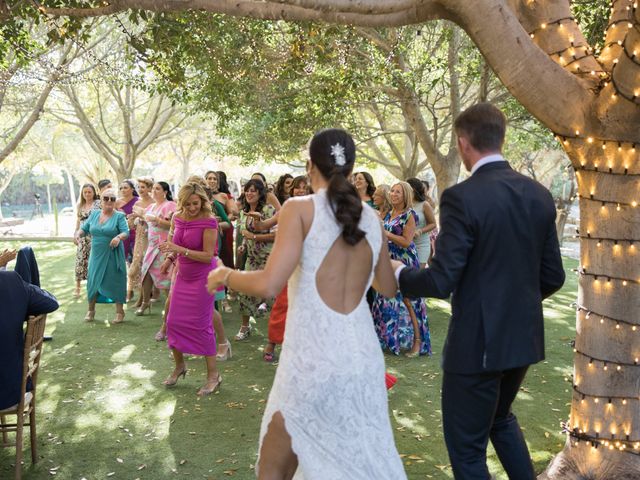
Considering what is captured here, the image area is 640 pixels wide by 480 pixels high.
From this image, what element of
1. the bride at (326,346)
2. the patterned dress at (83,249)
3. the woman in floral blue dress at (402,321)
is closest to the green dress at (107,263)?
the patterned dress at (83,249)

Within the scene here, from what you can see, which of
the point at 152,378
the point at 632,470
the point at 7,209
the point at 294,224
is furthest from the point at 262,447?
the point at 7,209

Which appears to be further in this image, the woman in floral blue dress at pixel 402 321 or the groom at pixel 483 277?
the woman in floral blue dress at pixel 402 321

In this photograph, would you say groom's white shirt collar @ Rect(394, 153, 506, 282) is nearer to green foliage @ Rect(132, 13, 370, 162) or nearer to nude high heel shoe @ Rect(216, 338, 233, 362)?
green foliage @ Rect(132, 13, 370, 162)

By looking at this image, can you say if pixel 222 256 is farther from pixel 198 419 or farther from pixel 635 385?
pixel 635 385

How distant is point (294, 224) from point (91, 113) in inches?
1184

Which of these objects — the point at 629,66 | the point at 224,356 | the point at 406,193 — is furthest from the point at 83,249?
the point at 629,66

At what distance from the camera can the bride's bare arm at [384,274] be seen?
3.01 meters

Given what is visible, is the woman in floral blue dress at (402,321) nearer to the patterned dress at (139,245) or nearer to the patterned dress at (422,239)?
the patterned dress at (422,239)

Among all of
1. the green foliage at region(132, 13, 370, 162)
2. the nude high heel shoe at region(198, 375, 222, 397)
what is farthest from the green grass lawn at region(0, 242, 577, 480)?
the green foliage at region(132, 13, 370, 162)

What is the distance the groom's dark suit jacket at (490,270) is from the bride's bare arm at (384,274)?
0.06 m

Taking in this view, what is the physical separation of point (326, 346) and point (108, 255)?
23.5ft

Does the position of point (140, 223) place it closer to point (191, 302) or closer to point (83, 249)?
point (83, 249)

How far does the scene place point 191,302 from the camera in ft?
19.9

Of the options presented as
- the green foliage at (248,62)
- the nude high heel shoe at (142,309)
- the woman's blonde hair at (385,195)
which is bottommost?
the nude high heel shoe at (142,309)
